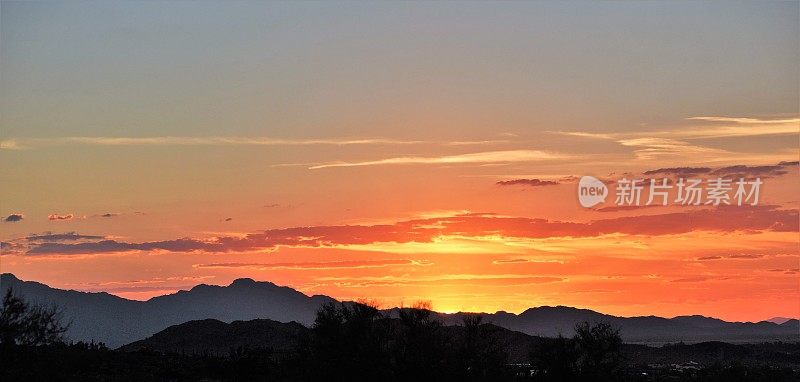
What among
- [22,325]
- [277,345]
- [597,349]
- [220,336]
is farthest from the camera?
[220,336]


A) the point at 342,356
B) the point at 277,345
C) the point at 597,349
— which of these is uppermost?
the point at 277,345

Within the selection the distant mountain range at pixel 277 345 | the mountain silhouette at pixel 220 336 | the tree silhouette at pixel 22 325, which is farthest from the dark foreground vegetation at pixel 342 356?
the mountain silhouette at pixel 220 336

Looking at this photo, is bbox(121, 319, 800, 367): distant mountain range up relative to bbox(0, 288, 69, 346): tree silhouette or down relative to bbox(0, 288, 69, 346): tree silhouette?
up

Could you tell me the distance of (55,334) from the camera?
57406mm

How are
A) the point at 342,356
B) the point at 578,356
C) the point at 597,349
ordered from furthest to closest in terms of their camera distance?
the point at 597,349
the point at 578,356
the point at 342,356

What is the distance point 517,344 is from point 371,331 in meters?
96.7

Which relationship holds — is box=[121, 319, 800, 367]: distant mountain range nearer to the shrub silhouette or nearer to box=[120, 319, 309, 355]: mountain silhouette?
box=[120, 319, 309, 355]: mountain silhouette

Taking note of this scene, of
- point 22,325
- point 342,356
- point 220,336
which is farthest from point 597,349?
point 220,336

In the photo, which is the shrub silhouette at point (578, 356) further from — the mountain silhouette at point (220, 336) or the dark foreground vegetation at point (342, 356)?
the mountain silhouette at point (220, 336)

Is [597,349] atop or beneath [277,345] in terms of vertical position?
beneath

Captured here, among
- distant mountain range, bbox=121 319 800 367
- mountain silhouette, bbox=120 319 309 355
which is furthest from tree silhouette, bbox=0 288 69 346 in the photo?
mountain silhouette, bbox=120 319 309 355

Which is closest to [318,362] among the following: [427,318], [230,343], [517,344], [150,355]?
[427,318]

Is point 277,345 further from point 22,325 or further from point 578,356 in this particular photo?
point 22,325

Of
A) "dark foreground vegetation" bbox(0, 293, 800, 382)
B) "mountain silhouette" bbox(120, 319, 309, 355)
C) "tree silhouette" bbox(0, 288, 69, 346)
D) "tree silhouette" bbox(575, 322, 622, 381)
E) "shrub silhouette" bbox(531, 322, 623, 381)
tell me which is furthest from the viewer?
"mountain silhouette" bbox(120, 319, 309, 355)
